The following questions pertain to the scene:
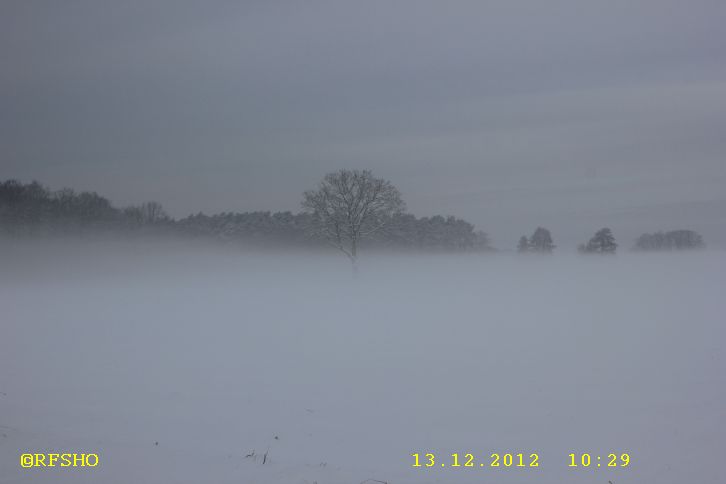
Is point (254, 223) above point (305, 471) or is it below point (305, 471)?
above

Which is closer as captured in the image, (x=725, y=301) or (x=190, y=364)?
(x=190, y=364)

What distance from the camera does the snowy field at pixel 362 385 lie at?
10.9 m

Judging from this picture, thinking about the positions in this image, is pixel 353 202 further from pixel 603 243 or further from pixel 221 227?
pixel 221 227

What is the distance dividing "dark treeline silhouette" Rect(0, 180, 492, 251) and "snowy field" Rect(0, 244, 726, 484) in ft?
137

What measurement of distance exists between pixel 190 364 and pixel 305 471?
943 centimetres

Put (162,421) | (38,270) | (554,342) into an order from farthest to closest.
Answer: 1. (38,270)
2. (554,342)
3. (162,421)

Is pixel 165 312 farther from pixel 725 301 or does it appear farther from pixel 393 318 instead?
pixel 725 301

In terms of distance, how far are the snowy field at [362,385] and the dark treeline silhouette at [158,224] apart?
137 feet

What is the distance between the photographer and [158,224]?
8850 cm

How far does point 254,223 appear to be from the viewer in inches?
3310

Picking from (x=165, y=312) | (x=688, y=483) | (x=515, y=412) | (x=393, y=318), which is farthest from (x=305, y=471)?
(x=165, y=312)
